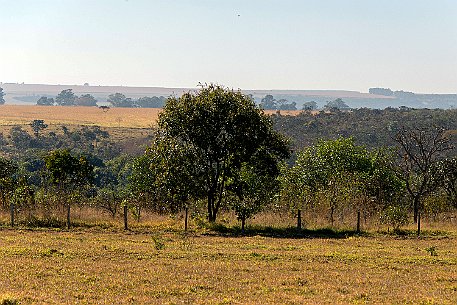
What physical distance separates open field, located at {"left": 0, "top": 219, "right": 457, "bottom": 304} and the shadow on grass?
2.13 metres

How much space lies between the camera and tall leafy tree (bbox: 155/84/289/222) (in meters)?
33.5

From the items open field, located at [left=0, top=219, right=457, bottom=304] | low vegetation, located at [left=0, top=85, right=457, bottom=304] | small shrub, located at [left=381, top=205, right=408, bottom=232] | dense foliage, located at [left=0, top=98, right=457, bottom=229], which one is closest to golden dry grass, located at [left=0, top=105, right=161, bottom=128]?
low vegetation, located at [left=0, top=85, right=457, bottom=304]

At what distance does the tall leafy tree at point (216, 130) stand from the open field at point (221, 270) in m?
6.90

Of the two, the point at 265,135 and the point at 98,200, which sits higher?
the point at 265,135

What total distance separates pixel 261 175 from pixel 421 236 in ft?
32.3

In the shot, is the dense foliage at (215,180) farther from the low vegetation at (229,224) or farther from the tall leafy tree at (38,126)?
the tall leafy tree at (38,126)

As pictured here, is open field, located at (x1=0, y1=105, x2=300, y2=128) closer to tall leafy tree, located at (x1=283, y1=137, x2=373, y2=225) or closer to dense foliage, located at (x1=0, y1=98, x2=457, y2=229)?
tall leafy tree, located at (x1=283, y1=137, x2=373, y2=225)

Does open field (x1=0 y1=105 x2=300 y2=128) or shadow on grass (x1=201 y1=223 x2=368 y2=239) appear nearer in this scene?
shadow on grass (x1=201 y1=223 x2=368 y2=239)

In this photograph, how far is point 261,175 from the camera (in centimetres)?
3450

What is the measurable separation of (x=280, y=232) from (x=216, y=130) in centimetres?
720

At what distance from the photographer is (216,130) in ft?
111

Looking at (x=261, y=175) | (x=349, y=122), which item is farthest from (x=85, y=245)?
(x=349, y=122)

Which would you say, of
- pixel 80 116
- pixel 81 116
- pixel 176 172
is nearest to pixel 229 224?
pixel 176 172

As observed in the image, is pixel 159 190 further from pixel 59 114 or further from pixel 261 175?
pixel 59 114
